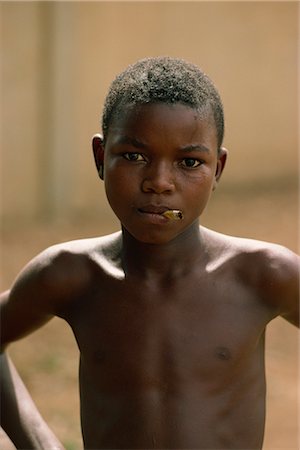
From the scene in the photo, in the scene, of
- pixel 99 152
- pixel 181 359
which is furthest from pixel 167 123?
pixel 181 359

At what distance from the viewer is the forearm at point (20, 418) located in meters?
3.05

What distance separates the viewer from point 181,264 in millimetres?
2826

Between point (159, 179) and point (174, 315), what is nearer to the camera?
point (159, 179)

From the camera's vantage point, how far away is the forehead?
256 centimetres

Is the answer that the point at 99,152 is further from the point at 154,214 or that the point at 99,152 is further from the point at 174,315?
the point at 174,315

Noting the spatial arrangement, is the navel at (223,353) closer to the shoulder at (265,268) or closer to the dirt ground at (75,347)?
the shoulder at (265,268)

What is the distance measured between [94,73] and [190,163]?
19.2 ft

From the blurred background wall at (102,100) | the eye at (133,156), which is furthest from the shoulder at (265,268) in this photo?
the blurred background wall at (102,100)

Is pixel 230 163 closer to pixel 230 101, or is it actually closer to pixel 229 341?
pixel 230 101

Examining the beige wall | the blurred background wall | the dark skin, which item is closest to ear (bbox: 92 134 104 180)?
the dark skin

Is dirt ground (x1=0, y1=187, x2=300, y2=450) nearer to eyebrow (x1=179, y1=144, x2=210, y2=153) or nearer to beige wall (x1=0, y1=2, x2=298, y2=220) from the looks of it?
beige wall (x1=0, y1=2, x2=298, y2=220)

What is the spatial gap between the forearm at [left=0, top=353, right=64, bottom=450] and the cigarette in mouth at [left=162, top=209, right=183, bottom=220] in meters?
0.85

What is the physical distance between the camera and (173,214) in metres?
2.60

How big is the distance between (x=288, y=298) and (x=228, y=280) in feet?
0.58
